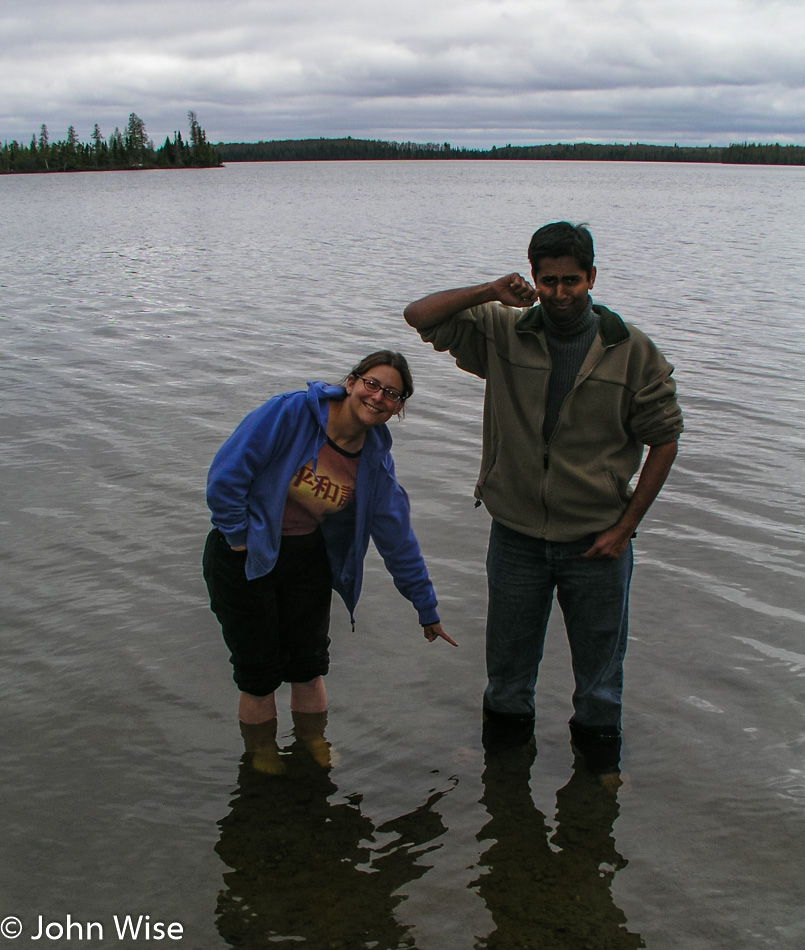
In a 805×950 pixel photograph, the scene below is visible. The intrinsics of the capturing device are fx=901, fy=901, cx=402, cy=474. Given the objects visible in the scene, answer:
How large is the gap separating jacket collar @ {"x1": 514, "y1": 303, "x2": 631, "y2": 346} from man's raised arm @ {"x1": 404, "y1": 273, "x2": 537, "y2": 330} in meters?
0.11

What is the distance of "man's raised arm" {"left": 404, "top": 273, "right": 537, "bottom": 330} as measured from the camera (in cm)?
379

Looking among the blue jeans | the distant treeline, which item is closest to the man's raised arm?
A: the blue jeans

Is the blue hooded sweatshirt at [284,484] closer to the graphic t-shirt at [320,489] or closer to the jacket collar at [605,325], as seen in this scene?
the graphic t-shirt at [320,489]

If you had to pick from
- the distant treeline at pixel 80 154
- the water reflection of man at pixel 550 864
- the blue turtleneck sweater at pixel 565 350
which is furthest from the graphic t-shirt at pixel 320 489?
the distant treeline at pixel 80 154

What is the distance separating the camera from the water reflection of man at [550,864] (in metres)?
3.87

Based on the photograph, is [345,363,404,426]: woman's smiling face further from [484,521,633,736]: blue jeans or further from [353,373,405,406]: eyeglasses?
[484,521,633,736]: blue jeans

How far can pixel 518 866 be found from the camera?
429 cm

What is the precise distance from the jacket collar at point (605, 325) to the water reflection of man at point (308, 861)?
8.35 ft

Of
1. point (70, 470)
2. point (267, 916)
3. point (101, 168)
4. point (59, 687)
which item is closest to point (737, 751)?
point (267, 916)

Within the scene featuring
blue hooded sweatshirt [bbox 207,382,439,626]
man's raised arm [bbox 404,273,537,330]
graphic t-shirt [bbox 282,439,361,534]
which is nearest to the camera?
man's raised arm [bbox 404,273,537,330]

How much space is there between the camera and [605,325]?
383cm

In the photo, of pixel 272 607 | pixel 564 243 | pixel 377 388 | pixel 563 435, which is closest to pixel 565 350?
pixel 563 435

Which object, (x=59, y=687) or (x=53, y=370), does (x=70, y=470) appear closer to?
(x=59, y=687)

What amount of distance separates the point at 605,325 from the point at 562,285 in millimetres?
256
